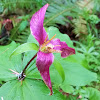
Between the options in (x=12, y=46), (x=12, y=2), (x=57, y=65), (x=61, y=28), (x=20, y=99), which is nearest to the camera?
(x=57, y=65)

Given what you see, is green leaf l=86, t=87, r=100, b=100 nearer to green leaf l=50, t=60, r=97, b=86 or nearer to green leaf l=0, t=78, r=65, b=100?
green leaf l=50, t=60, r=97, b=86

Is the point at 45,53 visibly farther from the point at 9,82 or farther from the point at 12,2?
the point at 12,2

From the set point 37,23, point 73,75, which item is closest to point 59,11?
point 73,75

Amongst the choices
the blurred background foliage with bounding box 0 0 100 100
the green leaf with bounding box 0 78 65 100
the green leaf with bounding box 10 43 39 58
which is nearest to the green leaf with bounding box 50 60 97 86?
the green leaf with bounding box 0 78 65 100

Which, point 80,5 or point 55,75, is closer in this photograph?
point 55,75

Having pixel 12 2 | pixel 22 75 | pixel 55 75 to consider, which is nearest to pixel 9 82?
pixel 22 75

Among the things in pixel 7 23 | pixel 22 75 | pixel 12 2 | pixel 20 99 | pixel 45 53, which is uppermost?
pixel 12 2
